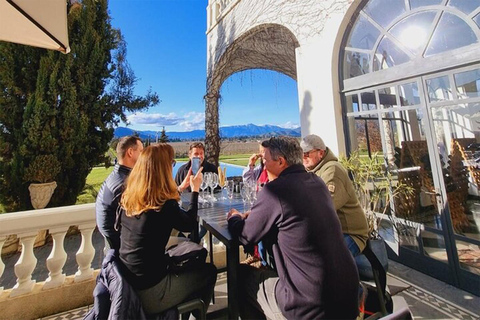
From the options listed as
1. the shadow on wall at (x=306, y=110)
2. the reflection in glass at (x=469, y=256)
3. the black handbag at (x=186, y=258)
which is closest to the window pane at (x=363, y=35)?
the shadow on wall at (x=306, y=110)

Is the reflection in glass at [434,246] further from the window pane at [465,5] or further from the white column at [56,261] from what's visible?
the white column at [56,261]

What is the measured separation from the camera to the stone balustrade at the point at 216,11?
20.7 feet

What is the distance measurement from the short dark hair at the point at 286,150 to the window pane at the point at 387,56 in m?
2.57

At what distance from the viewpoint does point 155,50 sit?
40.7ft

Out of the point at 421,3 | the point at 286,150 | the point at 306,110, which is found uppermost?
the point at 421,3

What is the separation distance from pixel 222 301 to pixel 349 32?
4183mm

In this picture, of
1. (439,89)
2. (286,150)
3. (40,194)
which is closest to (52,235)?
(286,150)

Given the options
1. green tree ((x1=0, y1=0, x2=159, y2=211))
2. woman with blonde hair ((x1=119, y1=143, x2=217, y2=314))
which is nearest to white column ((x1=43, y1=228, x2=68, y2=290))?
woman with blonde hair ((x1=119, y1=143, x2=217, y2=314))

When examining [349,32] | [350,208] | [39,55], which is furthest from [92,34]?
[350,208]

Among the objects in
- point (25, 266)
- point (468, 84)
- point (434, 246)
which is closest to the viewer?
point (25, 266)

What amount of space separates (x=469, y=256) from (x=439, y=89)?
1.94 meters

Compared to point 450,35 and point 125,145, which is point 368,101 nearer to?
point 450,35

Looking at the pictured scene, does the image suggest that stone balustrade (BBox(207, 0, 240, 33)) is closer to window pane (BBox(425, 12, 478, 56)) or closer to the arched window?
the arched window

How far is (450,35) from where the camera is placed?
8.06 ft
